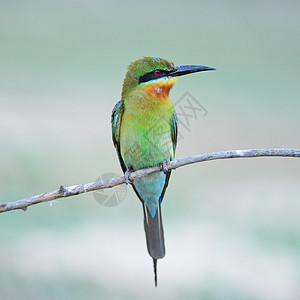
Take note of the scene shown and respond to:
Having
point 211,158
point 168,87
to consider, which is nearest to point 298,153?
point 211,158

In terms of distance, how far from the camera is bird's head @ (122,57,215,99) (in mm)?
1938

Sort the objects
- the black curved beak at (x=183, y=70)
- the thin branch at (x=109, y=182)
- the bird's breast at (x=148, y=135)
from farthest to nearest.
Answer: the bird's breast at (x=148, y=135) → the black curved beak at (x=183, y=70) → the thin branch at (x=109, y=182)

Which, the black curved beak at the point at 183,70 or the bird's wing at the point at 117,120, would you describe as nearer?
the black curved beak at the point at 183,70

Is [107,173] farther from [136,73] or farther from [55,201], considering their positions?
[136,73]

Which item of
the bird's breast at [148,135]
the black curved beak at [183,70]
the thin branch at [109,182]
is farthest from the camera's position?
the bird's breast at [148,135]

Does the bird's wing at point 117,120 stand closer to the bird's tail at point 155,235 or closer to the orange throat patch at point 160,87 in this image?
the orange throat patch at point 160,87

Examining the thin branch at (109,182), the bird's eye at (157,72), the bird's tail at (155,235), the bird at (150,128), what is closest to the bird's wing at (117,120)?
the bird at (150,128)

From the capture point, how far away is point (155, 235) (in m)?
2.00

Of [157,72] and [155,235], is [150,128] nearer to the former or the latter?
[157,72]

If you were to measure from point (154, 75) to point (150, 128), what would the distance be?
27cm

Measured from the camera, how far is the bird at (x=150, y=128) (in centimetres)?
196

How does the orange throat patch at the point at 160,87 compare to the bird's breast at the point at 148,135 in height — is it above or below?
above

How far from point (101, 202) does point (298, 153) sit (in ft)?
2.75

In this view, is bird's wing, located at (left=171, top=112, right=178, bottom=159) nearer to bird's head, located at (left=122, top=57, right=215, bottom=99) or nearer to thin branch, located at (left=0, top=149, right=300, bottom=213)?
bird's head, located at (left=122, top=57, right=215, bottom=99)
